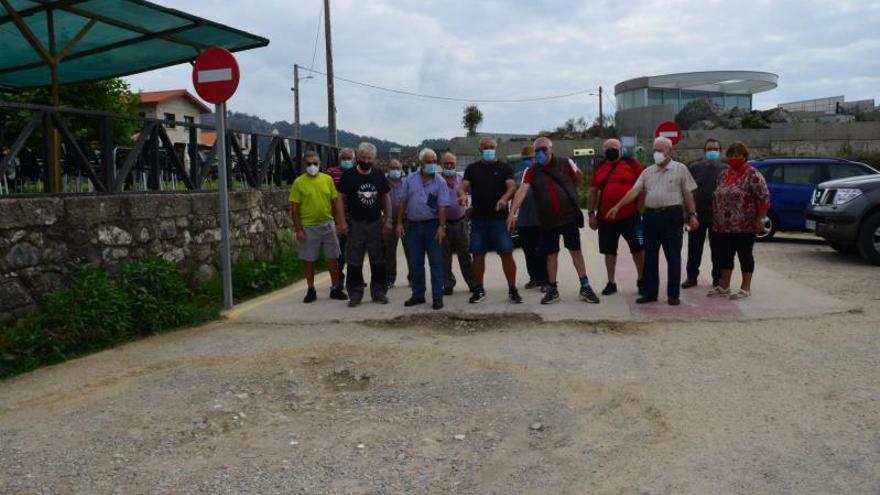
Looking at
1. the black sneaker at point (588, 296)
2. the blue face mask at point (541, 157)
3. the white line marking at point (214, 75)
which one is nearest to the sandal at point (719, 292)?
the black sneaker at point (588, 296)

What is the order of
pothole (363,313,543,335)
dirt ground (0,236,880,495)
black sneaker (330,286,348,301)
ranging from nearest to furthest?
dirt ground (0,236,880,495) → pothole (363,313,543,335) → black sneaker (330,286,348,301)

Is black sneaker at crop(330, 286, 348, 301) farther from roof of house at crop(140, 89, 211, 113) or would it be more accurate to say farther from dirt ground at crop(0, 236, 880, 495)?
roof of house at crop(140, 89, 211, 113)

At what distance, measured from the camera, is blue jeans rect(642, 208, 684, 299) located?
7.34m

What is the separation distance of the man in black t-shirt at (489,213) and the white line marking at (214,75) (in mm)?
2680

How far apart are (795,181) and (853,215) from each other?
3624 mm

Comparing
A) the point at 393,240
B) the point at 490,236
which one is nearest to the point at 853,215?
the point at 490,236

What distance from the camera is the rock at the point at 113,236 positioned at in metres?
7.24

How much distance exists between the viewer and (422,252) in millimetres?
Result: 7828

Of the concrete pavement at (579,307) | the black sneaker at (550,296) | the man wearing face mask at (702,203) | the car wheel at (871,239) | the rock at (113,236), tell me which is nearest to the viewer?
the concrete pavement at (579,307)

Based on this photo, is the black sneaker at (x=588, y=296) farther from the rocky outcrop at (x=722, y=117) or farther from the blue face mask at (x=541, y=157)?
the rocky outcrop at (x=722, y=117)

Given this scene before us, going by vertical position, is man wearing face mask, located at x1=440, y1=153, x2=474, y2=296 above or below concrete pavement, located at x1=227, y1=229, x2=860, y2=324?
above

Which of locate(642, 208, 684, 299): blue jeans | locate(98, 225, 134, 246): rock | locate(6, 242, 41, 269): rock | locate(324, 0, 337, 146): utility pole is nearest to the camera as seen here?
locate(6, 242, 41, 269): rock

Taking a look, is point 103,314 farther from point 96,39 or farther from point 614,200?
point 96,39

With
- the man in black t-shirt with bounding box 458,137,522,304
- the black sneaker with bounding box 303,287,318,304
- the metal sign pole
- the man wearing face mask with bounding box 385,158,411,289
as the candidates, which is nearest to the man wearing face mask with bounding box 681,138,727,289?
the man in black t-shirt with bounding box 458,137,522,304
